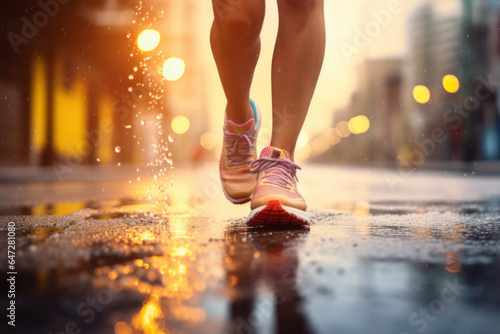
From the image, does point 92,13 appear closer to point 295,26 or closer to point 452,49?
point 295,26

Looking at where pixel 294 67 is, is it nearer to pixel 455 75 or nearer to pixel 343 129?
pixel 455 75

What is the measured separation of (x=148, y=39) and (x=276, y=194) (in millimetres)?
5686

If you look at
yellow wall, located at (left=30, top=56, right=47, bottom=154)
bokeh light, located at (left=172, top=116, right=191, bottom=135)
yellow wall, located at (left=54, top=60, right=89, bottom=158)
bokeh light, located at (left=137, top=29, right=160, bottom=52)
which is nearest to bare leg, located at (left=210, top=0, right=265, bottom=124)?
bokeh light, located at (left=137, top=29, right=160, bottom=52)

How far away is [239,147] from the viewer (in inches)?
97.0

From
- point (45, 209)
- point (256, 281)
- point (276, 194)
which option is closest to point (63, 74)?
point (45, 209)

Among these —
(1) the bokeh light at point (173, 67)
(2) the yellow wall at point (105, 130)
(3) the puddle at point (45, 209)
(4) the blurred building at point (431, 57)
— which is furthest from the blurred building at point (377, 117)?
(3) the puddle at point (45, 209)

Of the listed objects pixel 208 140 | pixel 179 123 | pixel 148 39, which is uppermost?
pixel 208 140

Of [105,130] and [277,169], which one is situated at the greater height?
[105,130]

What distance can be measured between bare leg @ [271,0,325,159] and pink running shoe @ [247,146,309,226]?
10 centimetres

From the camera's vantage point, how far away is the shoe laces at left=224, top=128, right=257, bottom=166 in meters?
2.44

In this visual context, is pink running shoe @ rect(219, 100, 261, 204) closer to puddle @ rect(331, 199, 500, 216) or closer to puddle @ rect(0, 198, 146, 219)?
puddle @ rect(331, 199, 500, 216)

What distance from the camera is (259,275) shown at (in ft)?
3.65

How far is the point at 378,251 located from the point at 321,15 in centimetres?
121

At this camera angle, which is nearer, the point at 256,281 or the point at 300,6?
the point at 256,281
